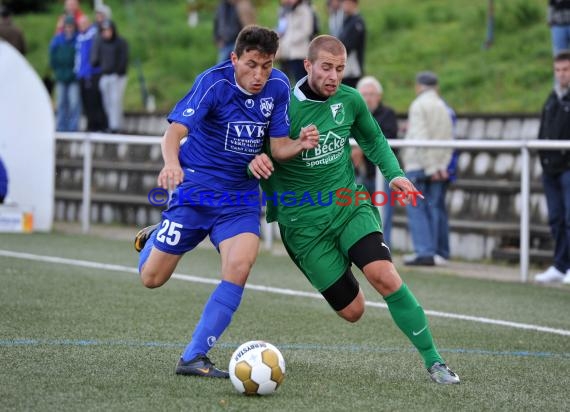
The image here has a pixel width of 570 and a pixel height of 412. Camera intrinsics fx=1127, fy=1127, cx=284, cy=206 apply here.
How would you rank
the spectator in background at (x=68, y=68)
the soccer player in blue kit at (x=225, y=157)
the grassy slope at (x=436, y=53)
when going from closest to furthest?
the soccer player in blue kit at (x=225, y=157)
the grassy slope at (x=436, y=53)
the spectator in background at (x=68, y=68)

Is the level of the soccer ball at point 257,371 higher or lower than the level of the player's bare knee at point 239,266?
lower

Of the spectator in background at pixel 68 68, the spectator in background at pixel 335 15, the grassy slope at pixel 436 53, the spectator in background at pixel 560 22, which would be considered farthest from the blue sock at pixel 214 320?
the spectator in background at pixel 68 68

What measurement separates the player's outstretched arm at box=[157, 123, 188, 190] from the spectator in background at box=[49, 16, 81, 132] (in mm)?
11660

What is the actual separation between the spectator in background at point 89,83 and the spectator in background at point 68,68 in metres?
0.37

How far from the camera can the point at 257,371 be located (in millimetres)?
5734

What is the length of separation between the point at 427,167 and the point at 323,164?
19.1 ft

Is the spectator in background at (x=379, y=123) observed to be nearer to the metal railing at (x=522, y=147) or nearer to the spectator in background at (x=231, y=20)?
the metal railing at (x=522, y=147)

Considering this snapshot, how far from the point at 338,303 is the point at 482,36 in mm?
12092

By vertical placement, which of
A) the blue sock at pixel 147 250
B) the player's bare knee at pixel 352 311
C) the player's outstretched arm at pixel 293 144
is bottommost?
the player's bare knee at pixel 352 311

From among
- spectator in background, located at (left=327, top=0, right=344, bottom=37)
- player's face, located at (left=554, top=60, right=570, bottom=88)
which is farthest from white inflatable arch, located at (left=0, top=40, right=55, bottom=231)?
player's face, located at (left=554, top=60, right=570, bottom=88)

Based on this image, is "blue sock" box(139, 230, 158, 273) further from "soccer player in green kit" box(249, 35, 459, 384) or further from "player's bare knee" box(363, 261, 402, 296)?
"player's bare knee" box(363, 261, 402, 296)

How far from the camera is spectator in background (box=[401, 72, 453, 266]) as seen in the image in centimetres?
1240

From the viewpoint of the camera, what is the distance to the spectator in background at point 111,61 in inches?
667

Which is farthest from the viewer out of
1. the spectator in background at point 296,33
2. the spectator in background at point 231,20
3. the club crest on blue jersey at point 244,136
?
the spectator in background at point 231,20
